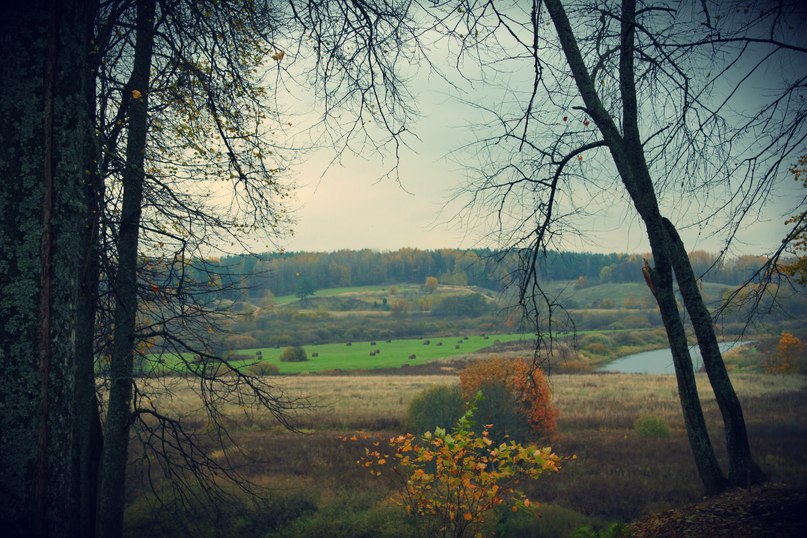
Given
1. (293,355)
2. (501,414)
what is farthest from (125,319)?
(293,355)

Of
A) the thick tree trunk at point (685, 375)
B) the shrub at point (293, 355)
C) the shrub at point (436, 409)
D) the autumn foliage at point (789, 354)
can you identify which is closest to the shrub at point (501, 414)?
the shrub at point (436, 409)

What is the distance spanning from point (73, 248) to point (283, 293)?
10227 centimetres

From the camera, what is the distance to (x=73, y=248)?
1.82 m

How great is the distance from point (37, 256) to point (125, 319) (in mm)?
4873

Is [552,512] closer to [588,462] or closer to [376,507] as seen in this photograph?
[376,507]

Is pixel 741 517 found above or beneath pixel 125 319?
beneath

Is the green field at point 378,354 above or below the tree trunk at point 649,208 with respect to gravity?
below

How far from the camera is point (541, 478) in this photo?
19.6m

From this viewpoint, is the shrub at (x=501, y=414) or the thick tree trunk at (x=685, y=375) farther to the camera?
the shrub at (x=501, y=414)

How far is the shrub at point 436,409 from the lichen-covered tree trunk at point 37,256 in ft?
65.2

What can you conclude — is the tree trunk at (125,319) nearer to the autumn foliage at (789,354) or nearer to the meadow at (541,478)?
the meadow at (541,478)

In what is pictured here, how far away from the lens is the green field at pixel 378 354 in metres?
60.2

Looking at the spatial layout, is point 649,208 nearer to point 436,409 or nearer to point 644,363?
point 436,409

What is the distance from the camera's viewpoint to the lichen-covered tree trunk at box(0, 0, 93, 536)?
1650 millimetres
